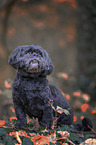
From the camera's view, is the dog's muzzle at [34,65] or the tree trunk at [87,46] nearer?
the dog's muzzle at [34,65]

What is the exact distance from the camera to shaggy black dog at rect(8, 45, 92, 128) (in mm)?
1620

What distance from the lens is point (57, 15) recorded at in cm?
736

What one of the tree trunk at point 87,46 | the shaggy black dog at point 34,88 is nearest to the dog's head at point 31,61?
the shaggy black dog at point 34,88

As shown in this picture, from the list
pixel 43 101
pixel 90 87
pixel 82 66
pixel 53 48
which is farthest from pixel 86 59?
pixel 43 101

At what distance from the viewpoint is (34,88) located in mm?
1768

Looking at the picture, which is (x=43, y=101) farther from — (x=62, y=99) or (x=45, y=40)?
(x=45, y=40)

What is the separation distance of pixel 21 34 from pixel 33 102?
232 inches

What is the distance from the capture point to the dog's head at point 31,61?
1578 mm

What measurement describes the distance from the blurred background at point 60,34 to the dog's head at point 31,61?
3396 millimetres

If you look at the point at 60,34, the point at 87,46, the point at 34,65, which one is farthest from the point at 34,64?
the point at 60,34

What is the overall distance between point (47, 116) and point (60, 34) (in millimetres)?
6245

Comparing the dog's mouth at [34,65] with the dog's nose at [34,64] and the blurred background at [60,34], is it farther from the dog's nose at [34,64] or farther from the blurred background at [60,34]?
the blurred background at [60,34]

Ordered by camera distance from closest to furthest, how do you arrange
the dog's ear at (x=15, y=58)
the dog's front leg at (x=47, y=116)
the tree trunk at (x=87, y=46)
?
the dog's ear at (x=15, y=58)
the dog's front leg at (x=47, y=116)
the tree trunk at (x=87, y=46)

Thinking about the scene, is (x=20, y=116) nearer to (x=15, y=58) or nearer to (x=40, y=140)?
(x=40, y=140)
